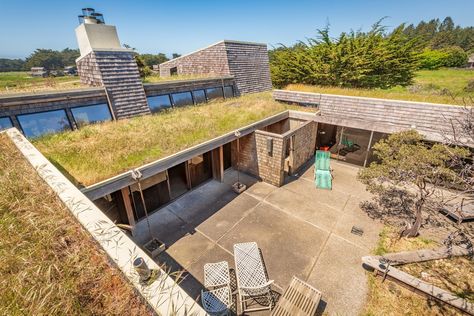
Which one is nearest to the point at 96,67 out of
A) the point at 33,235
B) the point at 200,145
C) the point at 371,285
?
the point at 200,145

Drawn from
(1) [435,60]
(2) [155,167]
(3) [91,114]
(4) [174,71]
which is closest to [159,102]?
(3) [91,114]

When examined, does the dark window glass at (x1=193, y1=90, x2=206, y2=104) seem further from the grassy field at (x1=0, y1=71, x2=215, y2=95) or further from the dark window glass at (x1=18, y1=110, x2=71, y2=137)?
the dark window glass at (x1=18, y1=110, x2=71, y2=137)

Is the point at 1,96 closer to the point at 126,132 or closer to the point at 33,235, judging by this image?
the point at 126,132

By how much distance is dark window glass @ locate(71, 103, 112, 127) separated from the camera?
8829mm

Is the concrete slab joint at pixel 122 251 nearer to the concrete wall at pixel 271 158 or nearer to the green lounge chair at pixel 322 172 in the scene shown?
the concrete wall at pixel 271 158

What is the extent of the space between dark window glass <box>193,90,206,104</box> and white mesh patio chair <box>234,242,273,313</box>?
10.1 metres

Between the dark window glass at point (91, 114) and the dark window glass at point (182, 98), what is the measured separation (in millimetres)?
3762

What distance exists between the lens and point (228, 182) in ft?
36.2

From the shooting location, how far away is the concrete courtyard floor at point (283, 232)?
20.1ft

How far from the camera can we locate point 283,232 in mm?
7820

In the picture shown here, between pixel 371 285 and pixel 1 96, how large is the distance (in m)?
13.1

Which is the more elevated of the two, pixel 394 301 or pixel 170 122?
pixel 170 122

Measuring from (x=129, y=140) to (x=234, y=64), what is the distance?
38.1 ft

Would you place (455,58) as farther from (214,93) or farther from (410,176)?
(410,176)
